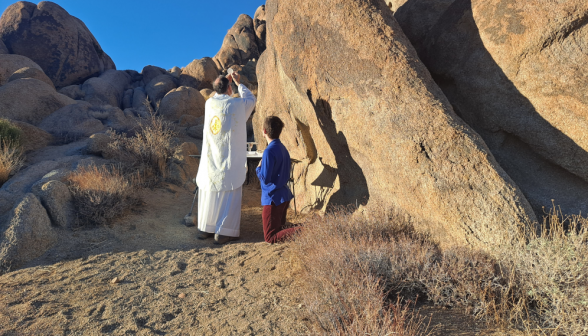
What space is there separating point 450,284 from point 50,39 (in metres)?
23.9

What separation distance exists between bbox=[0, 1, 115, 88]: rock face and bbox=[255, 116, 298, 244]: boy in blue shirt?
2073 cm

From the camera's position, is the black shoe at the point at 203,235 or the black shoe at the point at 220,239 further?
the black shoe at the point at 203,235

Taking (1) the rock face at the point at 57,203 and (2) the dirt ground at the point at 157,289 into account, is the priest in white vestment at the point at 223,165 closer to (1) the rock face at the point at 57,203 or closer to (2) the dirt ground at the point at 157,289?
(2) the dirt ground at the point at 157,289

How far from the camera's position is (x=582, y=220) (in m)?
2.94

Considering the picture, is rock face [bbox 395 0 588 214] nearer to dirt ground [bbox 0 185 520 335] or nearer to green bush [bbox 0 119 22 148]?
dirt ground [bbox 0 185 520 335]

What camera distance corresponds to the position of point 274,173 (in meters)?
4.12

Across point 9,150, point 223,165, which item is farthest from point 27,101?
point 223,165

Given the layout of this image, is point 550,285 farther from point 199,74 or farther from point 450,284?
point 199,74

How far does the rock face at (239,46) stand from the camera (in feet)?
76.7

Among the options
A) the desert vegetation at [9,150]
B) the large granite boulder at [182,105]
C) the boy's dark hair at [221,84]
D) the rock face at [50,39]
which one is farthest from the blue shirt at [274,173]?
the rock face at [50,39]

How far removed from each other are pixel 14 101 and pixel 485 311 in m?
14.6

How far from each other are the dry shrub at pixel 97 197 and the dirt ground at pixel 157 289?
0.89 feet

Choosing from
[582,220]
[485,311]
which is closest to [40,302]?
[485,311]

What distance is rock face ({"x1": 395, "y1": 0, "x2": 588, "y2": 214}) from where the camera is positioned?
336cm
